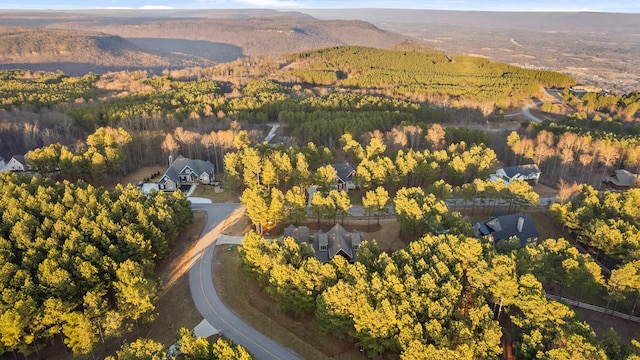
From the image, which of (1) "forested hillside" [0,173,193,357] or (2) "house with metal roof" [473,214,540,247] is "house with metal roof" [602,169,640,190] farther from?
(1) "forested hillside" [0,173,193,357]

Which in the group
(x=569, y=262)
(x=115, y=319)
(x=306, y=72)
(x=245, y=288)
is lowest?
(x=245, y=288)

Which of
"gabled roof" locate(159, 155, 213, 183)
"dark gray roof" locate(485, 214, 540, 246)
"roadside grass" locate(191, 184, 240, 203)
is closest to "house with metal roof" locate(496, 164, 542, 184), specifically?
"dark gray roof" locate(485, 214, 540, 246)

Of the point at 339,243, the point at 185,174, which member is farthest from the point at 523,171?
the point at 185,174

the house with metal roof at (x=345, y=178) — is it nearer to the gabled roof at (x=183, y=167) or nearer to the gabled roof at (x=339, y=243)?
the gabled roof at (x=339, y=243)

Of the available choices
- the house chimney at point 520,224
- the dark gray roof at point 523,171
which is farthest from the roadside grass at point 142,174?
the dark gray roof at point 523,171

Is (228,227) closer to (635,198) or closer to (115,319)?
(115,319)

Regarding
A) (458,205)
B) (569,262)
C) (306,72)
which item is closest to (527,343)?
(569,262)
